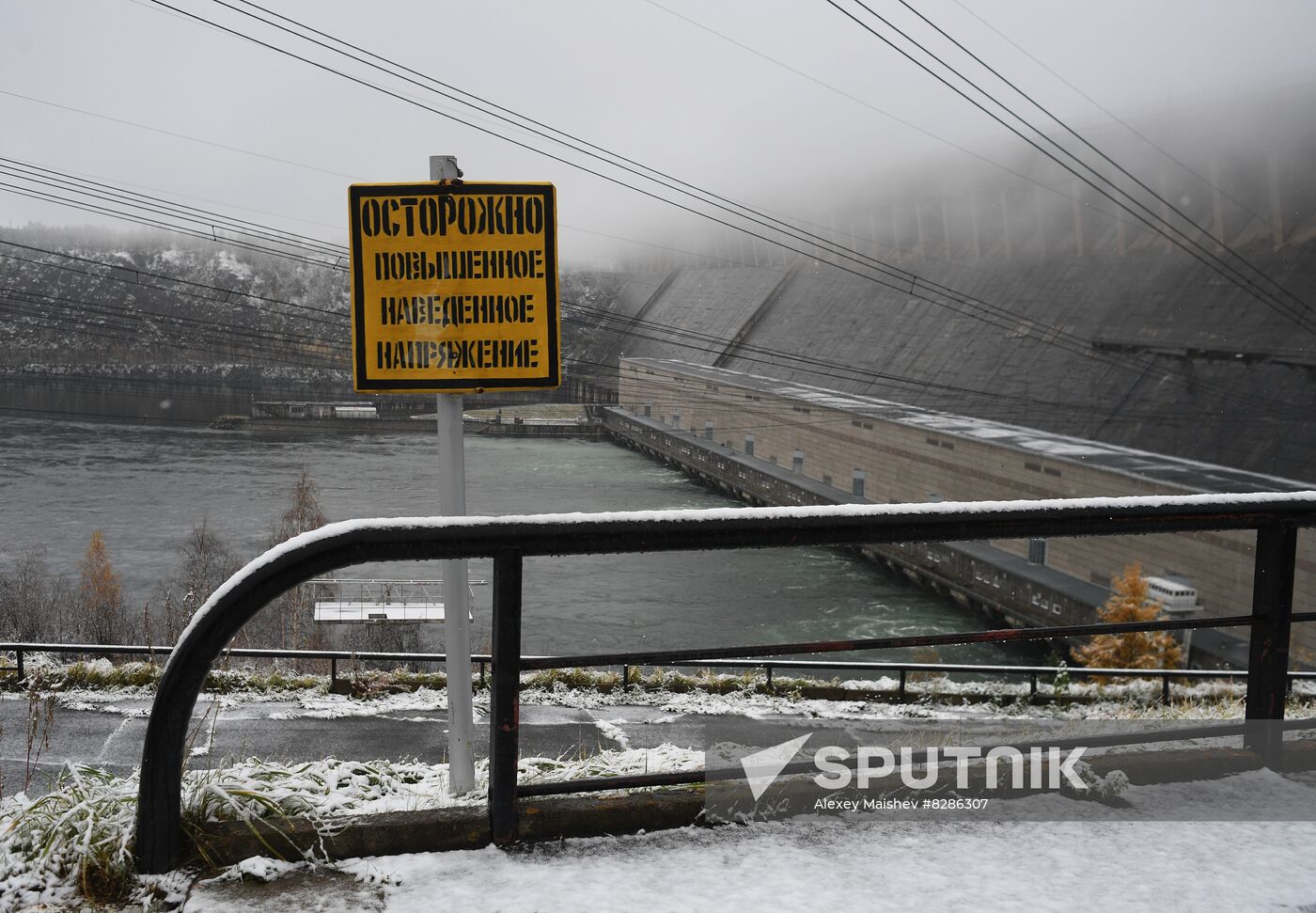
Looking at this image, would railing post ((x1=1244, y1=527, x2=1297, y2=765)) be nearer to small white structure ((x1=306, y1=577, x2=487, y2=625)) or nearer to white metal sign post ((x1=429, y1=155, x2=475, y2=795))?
white metal sign post ((x1=429, y1=155, x2=475, y2=795))

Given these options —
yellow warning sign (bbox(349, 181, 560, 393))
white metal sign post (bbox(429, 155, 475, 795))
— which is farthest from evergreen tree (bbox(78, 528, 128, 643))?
yellow warning sign (bbox(349, 181, 560, 393))

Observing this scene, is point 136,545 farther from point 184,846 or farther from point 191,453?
point 184,846

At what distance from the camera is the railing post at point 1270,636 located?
190cm

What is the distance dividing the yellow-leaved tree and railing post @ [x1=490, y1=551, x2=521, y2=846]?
953 inches

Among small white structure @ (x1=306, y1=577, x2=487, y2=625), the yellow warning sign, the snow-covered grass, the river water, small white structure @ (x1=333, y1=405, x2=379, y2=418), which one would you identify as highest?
the yellow warning sign

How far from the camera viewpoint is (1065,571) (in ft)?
96.1

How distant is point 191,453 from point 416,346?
78.9 meters

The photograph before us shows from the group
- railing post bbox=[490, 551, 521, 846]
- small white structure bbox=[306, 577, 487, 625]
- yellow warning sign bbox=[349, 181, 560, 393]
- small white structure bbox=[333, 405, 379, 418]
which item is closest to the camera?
railing post bbox=[490, 551, 521, 846]

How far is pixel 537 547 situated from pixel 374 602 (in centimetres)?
3909

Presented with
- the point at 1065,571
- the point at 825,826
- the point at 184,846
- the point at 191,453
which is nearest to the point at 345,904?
the point at 184,846

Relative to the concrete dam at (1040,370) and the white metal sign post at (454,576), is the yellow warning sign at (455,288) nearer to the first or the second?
the white metal sign post at (454,576)

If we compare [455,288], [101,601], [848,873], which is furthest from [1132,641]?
[101,601]

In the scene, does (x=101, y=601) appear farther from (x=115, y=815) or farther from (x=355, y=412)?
(x=355, y=412)

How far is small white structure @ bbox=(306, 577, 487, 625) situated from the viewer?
33.1m
